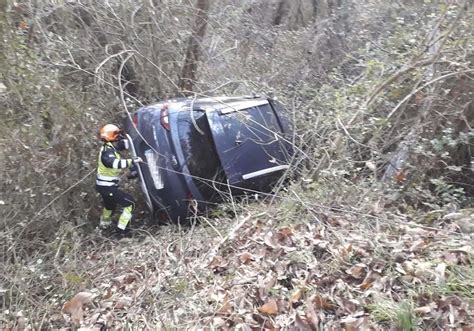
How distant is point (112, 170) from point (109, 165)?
0.11 meters

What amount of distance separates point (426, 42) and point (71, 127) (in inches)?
182

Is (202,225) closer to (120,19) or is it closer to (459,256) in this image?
(459,256)

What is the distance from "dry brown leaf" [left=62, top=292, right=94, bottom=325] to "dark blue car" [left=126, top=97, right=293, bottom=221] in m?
1.77

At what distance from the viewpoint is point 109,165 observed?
684 cm

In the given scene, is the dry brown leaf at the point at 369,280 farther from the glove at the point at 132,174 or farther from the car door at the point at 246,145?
the glove at the point at 132,174

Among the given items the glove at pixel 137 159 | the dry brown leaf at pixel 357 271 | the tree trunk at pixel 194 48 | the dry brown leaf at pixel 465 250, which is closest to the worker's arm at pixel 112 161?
the glove at pixel 137 159

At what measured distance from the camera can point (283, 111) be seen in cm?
717

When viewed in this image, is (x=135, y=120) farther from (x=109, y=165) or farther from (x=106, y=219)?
(x=106, y=219)

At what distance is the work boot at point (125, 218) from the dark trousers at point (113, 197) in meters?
0.07

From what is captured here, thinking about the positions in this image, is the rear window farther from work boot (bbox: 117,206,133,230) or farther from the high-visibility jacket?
work boot (bbox: 117,206,133,230)

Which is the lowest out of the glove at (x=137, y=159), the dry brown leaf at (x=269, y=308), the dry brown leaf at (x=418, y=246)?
the dry brown leaf at (x=269, y=308)

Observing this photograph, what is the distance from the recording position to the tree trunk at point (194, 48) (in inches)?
351

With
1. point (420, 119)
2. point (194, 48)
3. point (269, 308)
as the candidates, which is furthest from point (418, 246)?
point (194, 48)

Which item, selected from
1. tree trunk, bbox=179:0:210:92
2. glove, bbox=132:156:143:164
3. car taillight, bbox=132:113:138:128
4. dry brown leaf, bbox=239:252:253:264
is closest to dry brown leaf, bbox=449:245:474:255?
dry brown leaf, bbox=239:252:253:264
